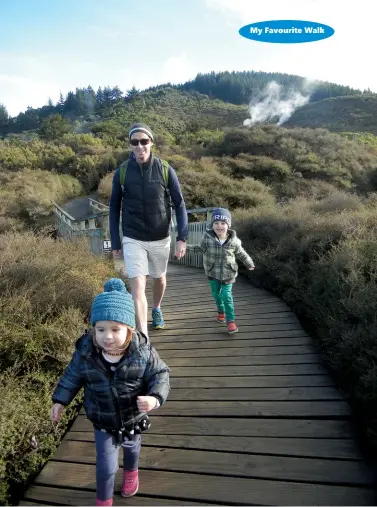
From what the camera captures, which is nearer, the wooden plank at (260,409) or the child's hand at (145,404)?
the child's hand at (145,404)

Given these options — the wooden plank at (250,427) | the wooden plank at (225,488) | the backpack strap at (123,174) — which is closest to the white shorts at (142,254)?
the backpack strap at (123,174)

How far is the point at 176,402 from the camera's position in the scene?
297 cm

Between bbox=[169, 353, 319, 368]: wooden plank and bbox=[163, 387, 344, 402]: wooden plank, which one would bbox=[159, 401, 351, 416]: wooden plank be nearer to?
bbox=[163, 387, 344, 402]: wooden plank

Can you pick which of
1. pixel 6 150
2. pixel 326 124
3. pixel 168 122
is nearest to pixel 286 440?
pixel 6 150

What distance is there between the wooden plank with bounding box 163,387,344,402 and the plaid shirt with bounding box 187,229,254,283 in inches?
59.1

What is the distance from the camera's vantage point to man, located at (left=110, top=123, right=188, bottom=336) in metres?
3.44

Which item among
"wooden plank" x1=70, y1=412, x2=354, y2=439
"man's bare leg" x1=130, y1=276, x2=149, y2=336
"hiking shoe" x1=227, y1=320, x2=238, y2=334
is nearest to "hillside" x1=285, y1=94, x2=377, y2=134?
"hiking shoe" x1=227, y1=320, x2=238, y2=334

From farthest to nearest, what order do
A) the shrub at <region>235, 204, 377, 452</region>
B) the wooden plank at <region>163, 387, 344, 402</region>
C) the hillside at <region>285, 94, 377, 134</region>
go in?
the hillside at <region>285, 94, 377, 134</region>
the wooden plank at <region>163, 387, 344, 402</region>
the shrub at <region>235, 204, 377, 452</region>

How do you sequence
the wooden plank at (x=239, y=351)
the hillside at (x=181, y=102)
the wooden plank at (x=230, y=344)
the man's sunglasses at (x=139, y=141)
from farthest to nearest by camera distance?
the hillside at (x=181, y=102)
the wooden plank at (x=230, y=344)
the wooden plank at (x=239, y=351)
the man's sunglasses at (x=139, y=141)

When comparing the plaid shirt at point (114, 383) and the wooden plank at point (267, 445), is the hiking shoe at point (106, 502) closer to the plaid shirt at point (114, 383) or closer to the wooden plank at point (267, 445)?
the plaid shirt at point (114, 383)

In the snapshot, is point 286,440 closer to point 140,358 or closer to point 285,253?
point 140,358

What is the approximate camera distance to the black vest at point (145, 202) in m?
3.45

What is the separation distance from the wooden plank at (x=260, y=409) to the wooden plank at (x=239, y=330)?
53.6 inches

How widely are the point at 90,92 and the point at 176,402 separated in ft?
327
